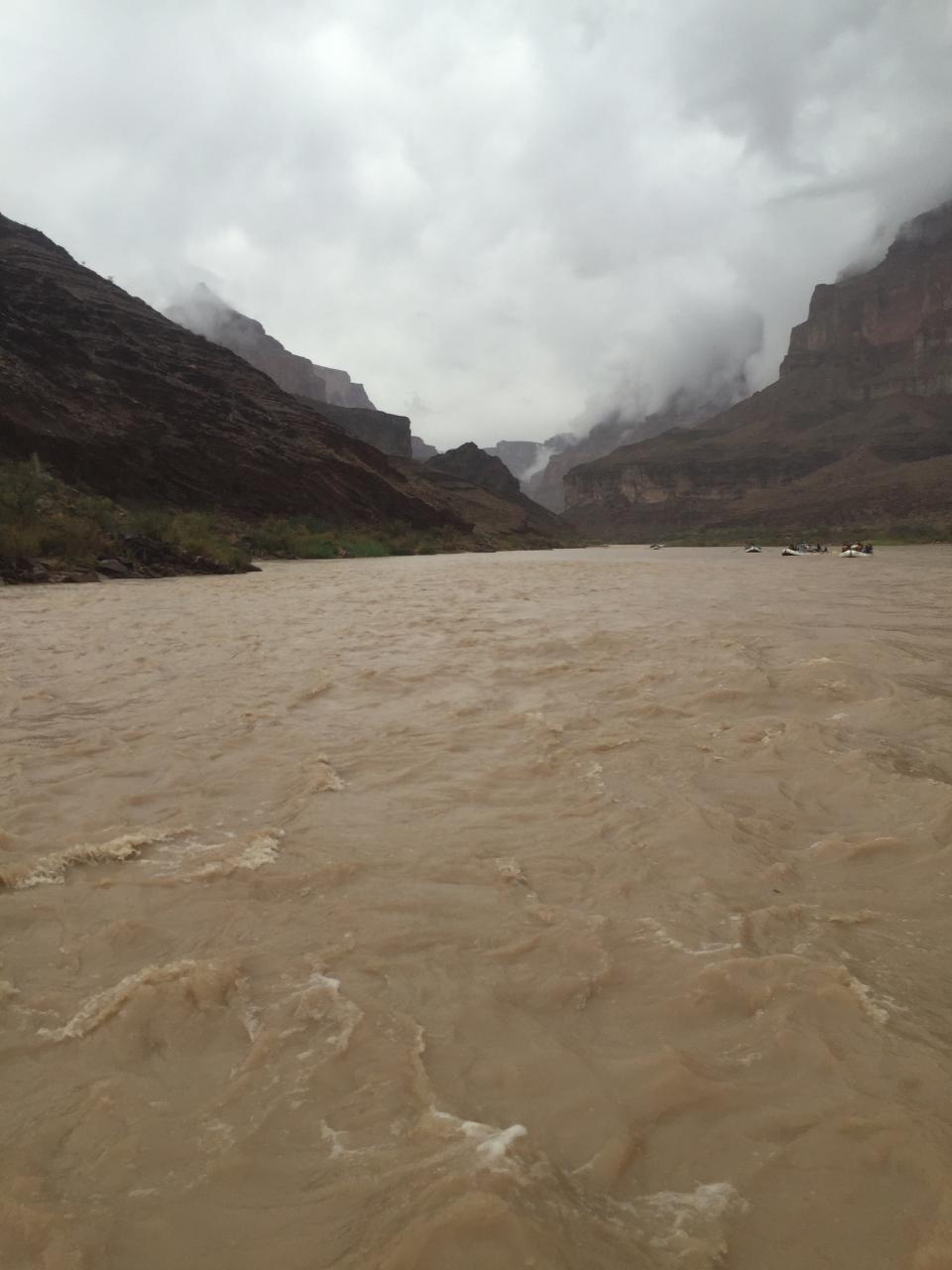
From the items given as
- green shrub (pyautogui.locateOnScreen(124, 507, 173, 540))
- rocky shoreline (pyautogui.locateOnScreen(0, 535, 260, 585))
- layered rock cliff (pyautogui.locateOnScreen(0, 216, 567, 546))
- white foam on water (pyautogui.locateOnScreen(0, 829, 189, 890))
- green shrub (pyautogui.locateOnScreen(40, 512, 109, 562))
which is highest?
layered rock cliff (pyautogui.locateOnScreen(0, 216, 567, 546))

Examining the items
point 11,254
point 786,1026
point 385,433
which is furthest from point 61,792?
point 385,433

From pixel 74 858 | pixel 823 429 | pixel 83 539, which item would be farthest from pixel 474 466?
pixel 74 858

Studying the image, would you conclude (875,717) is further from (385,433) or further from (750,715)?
(385,433)

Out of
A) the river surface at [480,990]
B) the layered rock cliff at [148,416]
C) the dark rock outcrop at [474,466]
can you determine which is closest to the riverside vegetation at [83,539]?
the layered rock cliff at [148,416]

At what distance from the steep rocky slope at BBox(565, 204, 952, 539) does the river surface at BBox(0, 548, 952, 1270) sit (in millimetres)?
90191

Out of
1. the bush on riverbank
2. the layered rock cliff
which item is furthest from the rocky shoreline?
the bush on riverbank

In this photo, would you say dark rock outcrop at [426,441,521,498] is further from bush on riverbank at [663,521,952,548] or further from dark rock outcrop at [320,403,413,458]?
bush on riverbank at [663,521,952,548]

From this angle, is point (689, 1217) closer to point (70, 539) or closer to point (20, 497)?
point (70, 539)

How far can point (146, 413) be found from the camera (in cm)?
4031

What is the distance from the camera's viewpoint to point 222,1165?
138 cm

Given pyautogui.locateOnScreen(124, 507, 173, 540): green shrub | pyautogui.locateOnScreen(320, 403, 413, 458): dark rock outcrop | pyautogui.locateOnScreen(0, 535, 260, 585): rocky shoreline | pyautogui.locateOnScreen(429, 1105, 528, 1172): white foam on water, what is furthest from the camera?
pyautogui.locateOnScreen(320, 403, 413, 458): dark rock outcrop

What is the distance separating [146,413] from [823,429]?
117 metres

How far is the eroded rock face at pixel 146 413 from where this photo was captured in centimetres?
3453

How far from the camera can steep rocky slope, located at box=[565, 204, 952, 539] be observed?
326 feet
